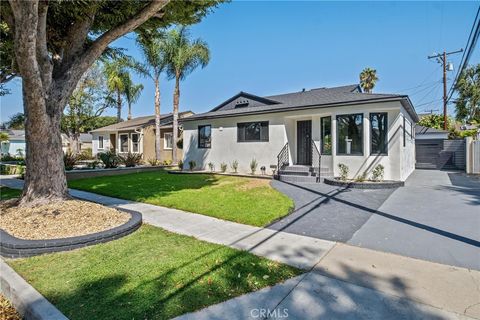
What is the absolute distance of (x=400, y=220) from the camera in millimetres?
5840

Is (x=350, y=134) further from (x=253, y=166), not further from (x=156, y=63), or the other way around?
(x=156, y=63)

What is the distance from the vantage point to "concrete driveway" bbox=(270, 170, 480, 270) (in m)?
4.30

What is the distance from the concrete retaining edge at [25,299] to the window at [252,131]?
38.4 ft

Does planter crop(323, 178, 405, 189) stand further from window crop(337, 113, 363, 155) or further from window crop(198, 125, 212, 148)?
window crop(198, 125, 212, 148)

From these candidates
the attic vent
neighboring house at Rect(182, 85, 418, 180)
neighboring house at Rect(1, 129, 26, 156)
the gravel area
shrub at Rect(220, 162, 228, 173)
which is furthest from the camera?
neighboring house at Rect(1, 129, 26, 156)

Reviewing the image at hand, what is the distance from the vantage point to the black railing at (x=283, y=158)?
13156 millimetres

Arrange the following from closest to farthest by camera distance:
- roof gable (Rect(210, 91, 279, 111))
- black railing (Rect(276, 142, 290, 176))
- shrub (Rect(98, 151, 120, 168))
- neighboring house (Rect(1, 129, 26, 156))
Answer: black railing (Rect(276, 142, 290, 176)), roof gable (Rect(210, 91, 279, 111)), shrub (Rect(98, 151, 120, 168)), neighboring house (Rect(1, 129, 26, 156))

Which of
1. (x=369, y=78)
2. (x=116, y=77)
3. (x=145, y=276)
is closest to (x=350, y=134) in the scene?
(x=145, y=276)

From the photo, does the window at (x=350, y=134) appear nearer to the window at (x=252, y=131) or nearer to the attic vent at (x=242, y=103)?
the window at (x=252, y=131)

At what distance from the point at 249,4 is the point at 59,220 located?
9.13 metres

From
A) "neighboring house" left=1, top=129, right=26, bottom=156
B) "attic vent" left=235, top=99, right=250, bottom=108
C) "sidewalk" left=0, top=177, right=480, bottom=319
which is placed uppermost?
"attic vent" left=235, top=99, right=250, bottom=108

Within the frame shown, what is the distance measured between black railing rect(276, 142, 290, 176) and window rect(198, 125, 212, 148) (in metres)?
5.07

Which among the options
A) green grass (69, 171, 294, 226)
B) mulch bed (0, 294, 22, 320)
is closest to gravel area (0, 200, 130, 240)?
mulch bed (0, 294, 22, 320)

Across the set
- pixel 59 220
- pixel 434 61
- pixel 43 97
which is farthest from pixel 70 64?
pixel 434 61
